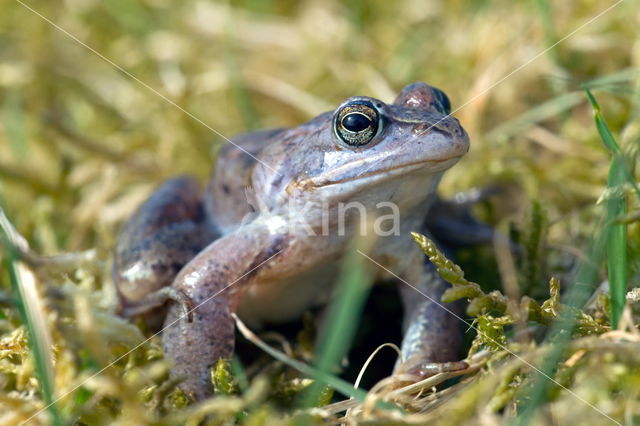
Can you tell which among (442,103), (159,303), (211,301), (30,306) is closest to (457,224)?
(442,103)

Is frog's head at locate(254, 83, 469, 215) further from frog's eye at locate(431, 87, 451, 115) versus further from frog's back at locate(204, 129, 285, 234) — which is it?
frog's back at locate(204, 129, 285, 234)

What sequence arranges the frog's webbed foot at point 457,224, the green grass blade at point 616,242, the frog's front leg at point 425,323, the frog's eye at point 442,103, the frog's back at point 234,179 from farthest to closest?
the frog's webbed foot at point 457,224 < the frog's back at point 234,179 < the frog's eye at point 442,103 < the frog's front leg at point 425,323 < the green grass blade at point 616,242

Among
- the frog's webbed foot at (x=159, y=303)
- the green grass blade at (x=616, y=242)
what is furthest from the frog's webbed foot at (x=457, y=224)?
the frog's webbed foot at (x=159, y=303)

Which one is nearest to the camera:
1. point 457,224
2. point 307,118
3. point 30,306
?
point 30,306

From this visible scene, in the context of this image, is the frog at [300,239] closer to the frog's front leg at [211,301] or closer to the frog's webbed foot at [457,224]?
the frog's front leg at [211,301]

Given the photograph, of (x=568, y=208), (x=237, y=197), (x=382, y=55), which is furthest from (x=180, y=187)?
(x=382, y=55)

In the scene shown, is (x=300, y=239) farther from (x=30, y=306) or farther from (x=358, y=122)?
(x=30, y=306)
